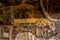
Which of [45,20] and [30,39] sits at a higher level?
[45,20]

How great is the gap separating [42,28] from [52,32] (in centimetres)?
39

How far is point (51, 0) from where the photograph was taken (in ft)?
26.6

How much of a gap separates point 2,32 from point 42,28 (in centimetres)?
148

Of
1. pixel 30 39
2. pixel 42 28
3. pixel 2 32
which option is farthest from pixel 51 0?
pixel 2 32

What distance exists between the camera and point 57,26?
8008 mm

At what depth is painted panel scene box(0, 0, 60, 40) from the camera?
8.02m

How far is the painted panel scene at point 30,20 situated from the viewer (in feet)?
26.3

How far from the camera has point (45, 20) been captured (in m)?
8.12

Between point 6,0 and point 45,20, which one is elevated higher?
point 6,0

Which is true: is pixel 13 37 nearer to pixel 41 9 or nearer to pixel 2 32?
pixel 2 32

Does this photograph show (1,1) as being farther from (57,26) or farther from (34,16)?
(57,26)

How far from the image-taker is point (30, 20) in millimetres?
8195

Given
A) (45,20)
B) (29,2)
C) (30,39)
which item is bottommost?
(30,39)

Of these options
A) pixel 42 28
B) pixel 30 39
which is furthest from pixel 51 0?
pixel 30 39
